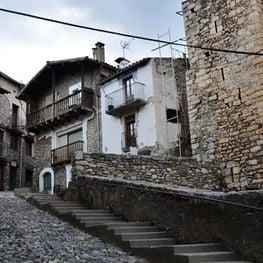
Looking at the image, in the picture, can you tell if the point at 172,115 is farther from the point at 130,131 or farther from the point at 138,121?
the point at 130,131

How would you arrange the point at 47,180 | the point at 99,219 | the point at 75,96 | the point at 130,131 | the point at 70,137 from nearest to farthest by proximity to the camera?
the point at 99,219
the point at 130,131
the point at 75,96
the point at 70,137
the point at 47,180

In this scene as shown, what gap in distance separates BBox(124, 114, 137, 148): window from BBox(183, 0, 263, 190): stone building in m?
5.31

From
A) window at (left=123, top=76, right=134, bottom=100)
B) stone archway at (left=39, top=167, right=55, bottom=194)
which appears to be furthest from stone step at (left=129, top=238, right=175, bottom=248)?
stone archway at (left=39, top=167, right=55, bottom=194)

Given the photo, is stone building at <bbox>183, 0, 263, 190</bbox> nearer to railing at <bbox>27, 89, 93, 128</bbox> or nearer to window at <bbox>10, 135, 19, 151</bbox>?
railing at <bbox>27, 89, 93, 128</bbox>

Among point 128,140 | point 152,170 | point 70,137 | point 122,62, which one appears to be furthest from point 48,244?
point 122,62

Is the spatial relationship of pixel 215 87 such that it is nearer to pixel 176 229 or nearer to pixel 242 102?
pixel 242 102

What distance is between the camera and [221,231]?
211 inches

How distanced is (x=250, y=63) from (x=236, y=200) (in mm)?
7074

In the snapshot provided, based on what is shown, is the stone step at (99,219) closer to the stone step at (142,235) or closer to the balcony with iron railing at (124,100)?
the stone step at (142,235)

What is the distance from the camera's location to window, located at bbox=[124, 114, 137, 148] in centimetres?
1786

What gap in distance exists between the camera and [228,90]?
11820 millimetres

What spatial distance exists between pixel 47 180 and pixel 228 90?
40.7 feet

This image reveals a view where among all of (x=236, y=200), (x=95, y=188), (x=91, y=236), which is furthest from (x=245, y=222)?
(x=95, y=188)

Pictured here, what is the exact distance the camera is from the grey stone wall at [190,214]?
488 centimetres
